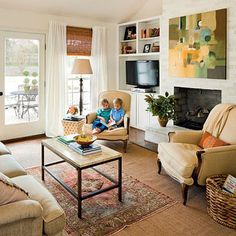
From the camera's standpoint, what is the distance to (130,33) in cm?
628

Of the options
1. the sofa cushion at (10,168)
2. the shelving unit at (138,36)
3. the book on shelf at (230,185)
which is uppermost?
the shelving unit at (138,36)

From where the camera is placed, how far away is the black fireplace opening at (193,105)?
4.93 metres

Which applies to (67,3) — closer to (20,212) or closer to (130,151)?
(130,151)

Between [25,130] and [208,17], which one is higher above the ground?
[208,17]

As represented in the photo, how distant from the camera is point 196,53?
14.9 ft

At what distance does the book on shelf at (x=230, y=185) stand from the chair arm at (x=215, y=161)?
0.68 ft

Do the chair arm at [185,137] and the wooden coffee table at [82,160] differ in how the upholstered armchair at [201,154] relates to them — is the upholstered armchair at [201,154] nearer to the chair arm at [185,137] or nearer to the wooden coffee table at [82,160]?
the chair arm at [185,137]

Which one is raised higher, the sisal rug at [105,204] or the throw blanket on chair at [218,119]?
the throw blanket on chair at [218,119]

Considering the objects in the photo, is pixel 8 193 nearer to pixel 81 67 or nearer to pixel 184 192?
pixel 184 192

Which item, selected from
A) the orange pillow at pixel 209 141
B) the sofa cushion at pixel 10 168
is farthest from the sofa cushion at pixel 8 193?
the orange pillow at pixel 209 141

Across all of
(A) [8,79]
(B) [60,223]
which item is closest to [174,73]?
(A) [8,79]

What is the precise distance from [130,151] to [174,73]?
1.61 m

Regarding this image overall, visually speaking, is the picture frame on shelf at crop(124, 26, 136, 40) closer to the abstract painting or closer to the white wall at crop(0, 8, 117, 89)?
the white wall at crop(0, 8, 117, 89)

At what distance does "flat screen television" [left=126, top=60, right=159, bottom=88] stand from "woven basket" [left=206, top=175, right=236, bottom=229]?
3309 millimetres
